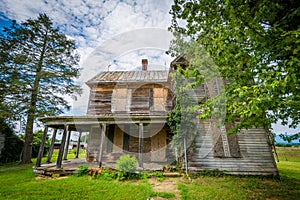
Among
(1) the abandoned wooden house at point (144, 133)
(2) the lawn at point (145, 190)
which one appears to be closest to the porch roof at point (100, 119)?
(1) the abandoned wooden house at point (144, 133)

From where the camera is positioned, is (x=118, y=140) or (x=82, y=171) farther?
(x=118, y=140)

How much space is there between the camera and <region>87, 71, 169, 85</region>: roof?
11.7 meters

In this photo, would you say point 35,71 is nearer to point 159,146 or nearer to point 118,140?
point 118,140

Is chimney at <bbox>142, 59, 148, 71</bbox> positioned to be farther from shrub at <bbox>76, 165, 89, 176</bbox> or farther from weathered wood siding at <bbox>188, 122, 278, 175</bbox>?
shrub at <bbox>76, 165, 89, 176</bbox>

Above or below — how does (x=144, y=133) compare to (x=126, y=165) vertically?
above

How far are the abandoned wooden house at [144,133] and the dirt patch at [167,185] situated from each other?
1307mm

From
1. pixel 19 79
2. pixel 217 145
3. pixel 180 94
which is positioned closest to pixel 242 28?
pixel 180 94

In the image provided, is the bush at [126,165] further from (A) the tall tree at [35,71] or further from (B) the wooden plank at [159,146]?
(A) the tall tree at [35,71]

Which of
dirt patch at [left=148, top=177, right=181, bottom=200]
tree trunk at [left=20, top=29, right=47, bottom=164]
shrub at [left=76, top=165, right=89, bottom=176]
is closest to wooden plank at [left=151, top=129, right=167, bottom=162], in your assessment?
dirt patch at [left=148, top=177, right=181, bottom=200]

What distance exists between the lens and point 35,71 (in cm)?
1132

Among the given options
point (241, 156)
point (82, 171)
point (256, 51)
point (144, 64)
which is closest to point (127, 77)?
point (144, 64)

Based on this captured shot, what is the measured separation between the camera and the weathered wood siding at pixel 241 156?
7.12 meters

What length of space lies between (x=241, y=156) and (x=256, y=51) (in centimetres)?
611

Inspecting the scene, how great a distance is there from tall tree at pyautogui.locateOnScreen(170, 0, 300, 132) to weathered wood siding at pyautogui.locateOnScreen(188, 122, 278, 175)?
12.0 feet
